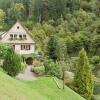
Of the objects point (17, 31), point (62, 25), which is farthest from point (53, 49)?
point (62, 25)

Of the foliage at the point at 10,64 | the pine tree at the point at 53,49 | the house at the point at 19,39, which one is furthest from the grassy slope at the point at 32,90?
the house at the point at 19,39

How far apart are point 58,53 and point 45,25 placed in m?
17.0

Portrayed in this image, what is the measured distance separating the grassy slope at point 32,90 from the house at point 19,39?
890 inches

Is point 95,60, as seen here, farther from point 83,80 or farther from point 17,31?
point 83,80

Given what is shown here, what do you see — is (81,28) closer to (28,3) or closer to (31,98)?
(28,3)

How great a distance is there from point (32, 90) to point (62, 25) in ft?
137

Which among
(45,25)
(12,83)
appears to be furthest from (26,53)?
(12,83)

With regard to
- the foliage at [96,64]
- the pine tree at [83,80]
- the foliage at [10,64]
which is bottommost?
the foliage at [96,64]

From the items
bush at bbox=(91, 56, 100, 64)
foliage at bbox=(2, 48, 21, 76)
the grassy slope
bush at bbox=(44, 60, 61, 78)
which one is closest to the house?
bush at bbox=(91, 56, 100, 64)

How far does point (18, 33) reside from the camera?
51844 mm

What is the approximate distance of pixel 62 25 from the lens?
66000 millimetres

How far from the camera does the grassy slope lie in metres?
21.0

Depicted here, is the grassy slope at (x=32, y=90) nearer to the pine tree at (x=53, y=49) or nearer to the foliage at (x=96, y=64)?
the pine tree at (x=53, y=49)

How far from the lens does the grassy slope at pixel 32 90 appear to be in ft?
68.8
